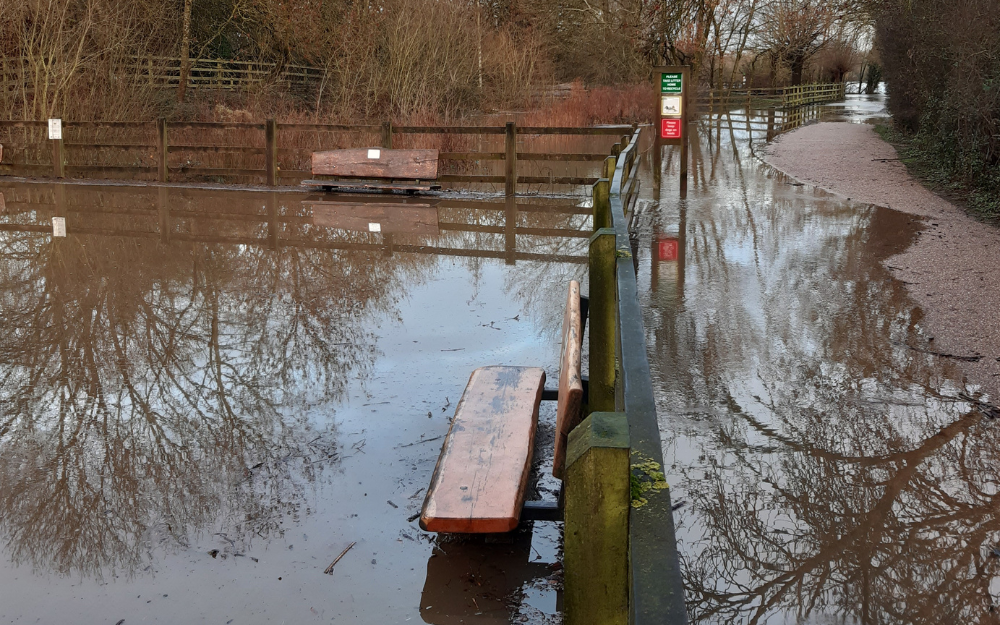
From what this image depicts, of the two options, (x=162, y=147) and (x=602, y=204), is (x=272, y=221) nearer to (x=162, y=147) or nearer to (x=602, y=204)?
(x=162, y=147)

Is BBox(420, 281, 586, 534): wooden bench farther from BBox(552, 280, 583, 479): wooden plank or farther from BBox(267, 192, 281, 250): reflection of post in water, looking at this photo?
BBox(267, 192, 281, 250): reflection of post in water

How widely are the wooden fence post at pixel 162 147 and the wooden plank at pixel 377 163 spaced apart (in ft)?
10.8

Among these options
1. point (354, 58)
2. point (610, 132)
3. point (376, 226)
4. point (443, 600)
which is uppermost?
point (354, 58)

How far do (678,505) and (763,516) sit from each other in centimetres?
38

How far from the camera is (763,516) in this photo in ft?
13.5

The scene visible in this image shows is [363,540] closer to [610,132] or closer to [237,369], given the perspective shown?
[237,369]

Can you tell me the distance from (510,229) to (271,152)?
242 inches

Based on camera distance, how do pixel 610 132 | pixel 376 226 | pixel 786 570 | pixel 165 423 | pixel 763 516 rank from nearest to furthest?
pixel 786 570, pixel 763 516, pixel 165 423, pixel 376 226, pixel 610 132

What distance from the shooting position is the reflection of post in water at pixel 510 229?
33.7 ft

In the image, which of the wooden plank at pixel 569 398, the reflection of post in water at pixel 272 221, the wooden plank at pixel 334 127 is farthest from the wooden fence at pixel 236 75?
the wooden plank at pixel 569 398

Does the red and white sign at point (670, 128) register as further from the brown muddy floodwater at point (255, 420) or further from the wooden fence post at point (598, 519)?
the wooden fence post at point (598, 519)

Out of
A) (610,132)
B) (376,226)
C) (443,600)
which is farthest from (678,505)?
(610,132)

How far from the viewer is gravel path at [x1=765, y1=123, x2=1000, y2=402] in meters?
6.59

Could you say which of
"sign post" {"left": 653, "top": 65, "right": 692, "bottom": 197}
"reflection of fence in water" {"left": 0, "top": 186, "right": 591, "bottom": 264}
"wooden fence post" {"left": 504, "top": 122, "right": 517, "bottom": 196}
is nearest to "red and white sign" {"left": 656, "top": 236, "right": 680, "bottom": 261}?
"reflection of fence in water" {"left": 0, "top": 186, "right": 591, "bottom": 264}
